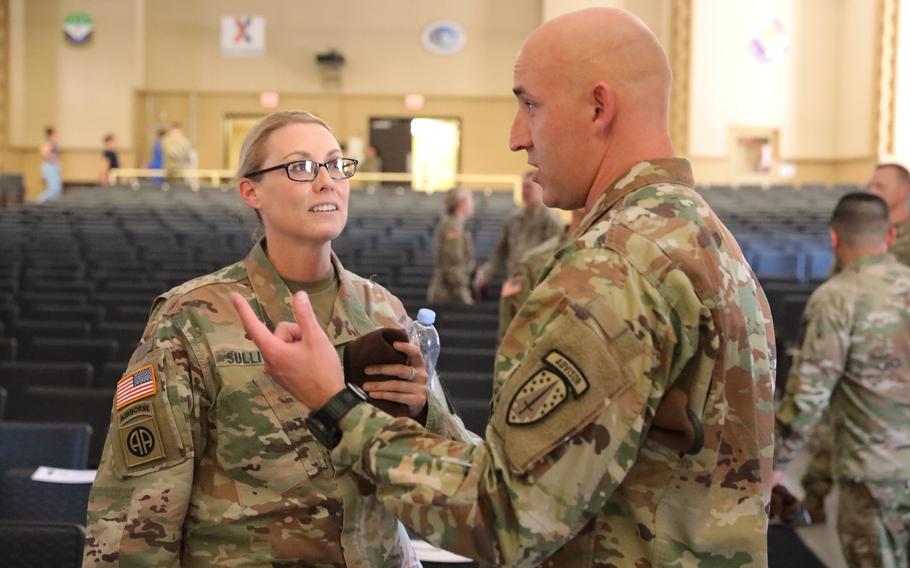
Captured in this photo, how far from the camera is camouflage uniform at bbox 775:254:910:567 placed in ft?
11.4

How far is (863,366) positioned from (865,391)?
90mm

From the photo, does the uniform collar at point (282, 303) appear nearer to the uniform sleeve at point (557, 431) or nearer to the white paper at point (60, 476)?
the uniform sleeve at point (557, 431)

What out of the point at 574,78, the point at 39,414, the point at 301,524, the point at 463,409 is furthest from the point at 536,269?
the point at 574,78

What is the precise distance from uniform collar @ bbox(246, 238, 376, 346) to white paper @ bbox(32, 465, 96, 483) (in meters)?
1.44

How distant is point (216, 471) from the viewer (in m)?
2.05

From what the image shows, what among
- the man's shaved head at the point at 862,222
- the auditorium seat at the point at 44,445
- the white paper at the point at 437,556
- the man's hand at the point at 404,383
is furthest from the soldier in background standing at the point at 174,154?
the man's hand at the point at 404,383

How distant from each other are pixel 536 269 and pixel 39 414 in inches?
89.0

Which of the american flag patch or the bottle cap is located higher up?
the bottle cap

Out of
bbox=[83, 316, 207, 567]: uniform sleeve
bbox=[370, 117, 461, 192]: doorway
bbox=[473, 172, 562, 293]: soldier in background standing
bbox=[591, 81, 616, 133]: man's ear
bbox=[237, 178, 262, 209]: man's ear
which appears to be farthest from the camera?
bbox=[370, 117, 461, 192]: doorway

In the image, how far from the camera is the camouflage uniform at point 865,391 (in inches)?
137

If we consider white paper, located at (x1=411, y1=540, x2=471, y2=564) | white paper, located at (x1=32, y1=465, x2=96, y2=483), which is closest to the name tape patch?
white paper, located at (x1=411, y1=540, x2=471, y2=564)

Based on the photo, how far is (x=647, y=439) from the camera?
1505mm

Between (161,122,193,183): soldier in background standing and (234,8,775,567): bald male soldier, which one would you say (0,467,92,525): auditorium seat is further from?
(161,122,193,183): soldier in background standing

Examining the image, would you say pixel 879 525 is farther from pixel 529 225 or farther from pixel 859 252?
pixel 529 225
